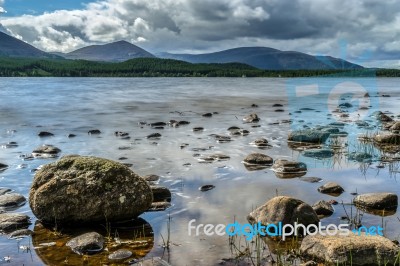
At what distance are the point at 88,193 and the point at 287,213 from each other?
16.6 feet

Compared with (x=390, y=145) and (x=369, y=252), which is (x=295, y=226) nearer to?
(x=369, y=252)

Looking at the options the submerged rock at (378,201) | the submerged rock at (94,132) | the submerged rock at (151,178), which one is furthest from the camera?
the submerged rock at (94,132)

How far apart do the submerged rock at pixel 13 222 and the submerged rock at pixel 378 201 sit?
29.4 ft

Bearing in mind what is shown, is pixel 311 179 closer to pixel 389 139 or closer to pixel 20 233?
pixel 389 139

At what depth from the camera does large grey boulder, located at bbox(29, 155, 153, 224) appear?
11.1 m

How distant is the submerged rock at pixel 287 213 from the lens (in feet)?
33.2

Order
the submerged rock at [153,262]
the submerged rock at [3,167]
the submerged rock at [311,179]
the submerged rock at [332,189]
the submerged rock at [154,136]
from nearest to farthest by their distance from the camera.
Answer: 1. the submerged rock at [153,262]
2. the submerged rock at [332,189]
3. the submerged rock at [311,179]
4. the submerged rock at [3,167]
5. the submerged rock at [154,136]

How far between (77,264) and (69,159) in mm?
3807

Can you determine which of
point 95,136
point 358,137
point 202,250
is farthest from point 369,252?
point 95,136

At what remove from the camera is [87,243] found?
9.64 metres

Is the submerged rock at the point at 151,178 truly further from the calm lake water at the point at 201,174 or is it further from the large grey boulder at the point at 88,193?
the large grey boulder at the point at 88,193

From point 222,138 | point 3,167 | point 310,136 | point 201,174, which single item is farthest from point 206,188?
point 310,136

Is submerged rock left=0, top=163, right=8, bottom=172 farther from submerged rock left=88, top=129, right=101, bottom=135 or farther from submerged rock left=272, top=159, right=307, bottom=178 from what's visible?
submerged rock left=88, top=129, right=101, bottom=135

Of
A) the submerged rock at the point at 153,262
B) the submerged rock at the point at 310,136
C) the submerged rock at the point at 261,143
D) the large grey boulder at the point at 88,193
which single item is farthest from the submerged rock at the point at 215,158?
the submerged rock at the point at 153,262
